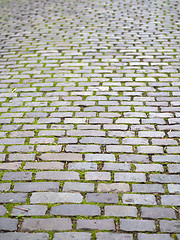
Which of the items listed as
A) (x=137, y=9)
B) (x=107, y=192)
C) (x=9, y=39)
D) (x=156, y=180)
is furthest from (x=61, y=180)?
(x=137, y=9)

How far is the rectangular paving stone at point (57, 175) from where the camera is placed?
3082 mm

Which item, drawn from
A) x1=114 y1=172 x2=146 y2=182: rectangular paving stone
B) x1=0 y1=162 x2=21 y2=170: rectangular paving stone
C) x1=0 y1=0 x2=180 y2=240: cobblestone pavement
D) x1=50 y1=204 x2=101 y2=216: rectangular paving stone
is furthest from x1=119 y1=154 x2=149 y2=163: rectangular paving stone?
x1=0 y1=162 x2=21 y2=170: rectangular paving stone

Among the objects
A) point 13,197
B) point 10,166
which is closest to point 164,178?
point 13,197

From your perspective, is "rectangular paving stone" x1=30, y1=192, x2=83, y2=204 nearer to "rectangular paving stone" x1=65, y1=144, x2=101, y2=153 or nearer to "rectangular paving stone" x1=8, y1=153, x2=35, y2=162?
"rectangular paving stone" x1=8, y1=153, x2=35, y2=162

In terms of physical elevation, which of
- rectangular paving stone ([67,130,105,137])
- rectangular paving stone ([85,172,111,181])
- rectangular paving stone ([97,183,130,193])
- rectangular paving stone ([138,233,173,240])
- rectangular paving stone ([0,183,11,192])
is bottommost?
rectangular paving stone ([138,233,173,240])

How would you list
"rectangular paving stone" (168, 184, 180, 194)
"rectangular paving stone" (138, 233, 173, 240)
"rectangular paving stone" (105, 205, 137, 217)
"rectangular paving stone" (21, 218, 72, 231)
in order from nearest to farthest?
"rectangular paving stone" (138, 233, 173, 240)
"rectangular paving stone" (21, 218, 72, 231)
"rectangular paving stone" (105, 205, 137, 217)
"rectangular paving stone" (168, 184, 180, 194)

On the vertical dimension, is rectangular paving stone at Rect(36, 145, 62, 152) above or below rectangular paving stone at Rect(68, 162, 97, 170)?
above

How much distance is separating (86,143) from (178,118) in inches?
49.4

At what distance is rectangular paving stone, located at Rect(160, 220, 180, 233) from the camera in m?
2.50

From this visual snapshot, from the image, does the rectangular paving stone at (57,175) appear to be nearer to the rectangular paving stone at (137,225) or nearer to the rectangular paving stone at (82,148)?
the rectangular paving stone at (82,148)

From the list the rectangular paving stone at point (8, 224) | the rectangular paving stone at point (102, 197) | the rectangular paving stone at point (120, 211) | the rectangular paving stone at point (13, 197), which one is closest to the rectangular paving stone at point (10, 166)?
the rectangular paving stone at point (13, 197)

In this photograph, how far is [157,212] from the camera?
2.67 meters

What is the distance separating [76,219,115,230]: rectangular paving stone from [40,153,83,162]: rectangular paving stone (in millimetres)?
847

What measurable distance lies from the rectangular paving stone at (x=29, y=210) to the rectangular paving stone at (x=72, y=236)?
0.91 ft
